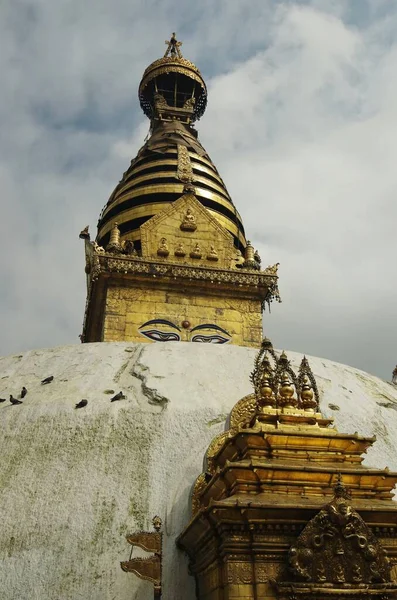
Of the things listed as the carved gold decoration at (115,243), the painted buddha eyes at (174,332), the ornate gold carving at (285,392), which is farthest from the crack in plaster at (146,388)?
the carved gold decoration at (115,243)

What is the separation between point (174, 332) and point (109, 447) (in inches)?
341

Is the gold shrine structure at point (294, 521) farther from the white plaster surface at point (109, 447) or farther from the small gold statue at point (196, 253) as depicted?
the small gold statue at point (196, 253)

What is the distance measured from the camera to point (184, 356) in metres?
9.50

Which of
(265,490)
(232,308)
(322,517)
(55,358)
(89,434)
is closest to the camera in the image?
(322,517)

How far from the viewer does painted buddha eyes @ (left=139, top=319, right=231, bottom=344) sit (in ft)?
52.5

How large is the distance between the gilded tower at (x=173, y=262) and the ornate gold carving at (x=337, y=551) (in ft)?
35.2

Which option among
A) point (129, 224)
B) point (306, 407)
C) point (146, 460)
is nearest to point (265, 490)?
point (306, 407)

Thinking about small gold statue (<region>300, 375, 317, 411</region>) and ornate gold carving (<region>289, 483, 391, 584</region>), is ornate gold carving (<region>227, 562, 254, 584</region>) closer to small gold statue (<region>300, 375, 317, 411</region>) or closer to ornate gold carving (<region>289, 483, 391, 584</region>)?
ornate gold carving (<region>289, 483, 391, 584</region>)

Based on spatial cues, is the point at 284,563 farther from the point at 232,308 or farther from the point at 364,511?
the point at 232,308

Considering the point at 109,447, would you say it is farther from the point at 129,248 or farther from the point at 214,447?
the point at 129,248

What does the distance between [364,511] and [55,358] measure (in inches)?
230

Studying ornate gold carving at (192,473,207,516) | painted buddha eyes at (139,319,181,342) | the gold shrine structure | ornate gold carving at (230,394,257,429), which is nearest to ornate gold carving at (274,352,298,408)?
the gold shrine structure

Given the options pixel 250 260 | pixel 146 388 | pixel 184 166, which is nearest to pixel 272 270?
pixel 250 260

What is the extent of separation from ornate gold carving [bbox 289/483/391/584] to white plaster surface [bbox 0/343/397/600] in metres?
1.73
